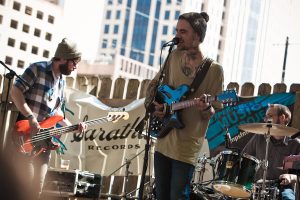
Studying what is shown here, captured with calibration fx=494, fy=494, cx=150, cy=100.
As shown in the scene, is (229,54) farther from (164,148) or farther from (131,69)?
(164,148)

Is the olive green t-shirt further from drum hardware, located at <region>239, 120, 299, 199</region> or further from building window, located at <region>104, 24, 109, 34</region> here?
building window, located at <region>104, 24, 109, 34</region>

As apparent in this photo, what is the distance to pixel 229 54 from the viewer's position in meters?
94.1

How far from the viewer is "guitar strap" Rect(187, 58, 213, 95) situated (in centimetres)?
361

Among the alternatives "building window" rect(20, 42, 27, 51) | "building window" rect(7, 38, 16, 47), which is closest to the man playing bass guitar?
"building window" rect(7, 38, 16, 47)

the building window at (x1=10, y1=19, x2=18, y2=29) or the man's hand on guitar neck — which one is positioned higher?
the building window at (x1=10, y1=19, x2=18, y2=29)

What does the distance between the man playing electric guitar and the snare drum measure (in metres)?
1.79

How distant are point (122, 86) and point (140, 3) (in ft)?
348

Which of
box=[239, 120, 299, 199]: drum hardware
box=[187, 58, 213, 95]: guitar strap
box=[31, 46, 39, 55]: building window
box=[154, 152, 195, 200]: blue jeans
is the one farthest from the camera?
box=[31, 46, 39, 55]: building window

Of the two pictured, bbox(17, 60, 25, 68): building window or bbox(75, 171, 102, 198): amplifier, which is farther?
bbox(17, 60, 25, 68): building window

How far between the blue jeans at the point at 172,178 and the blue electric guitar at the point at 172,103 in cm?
21

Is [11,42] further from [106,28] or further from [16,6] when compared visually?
[106,28]

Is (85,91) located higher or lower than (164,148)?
higher

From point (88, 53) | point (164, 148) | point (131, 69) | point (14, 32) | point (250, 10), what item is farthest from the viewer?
point (250, 10)

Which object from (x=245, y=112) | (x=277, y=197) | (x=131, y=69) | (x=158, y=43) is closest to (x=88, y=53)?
(x=245, y=112)
